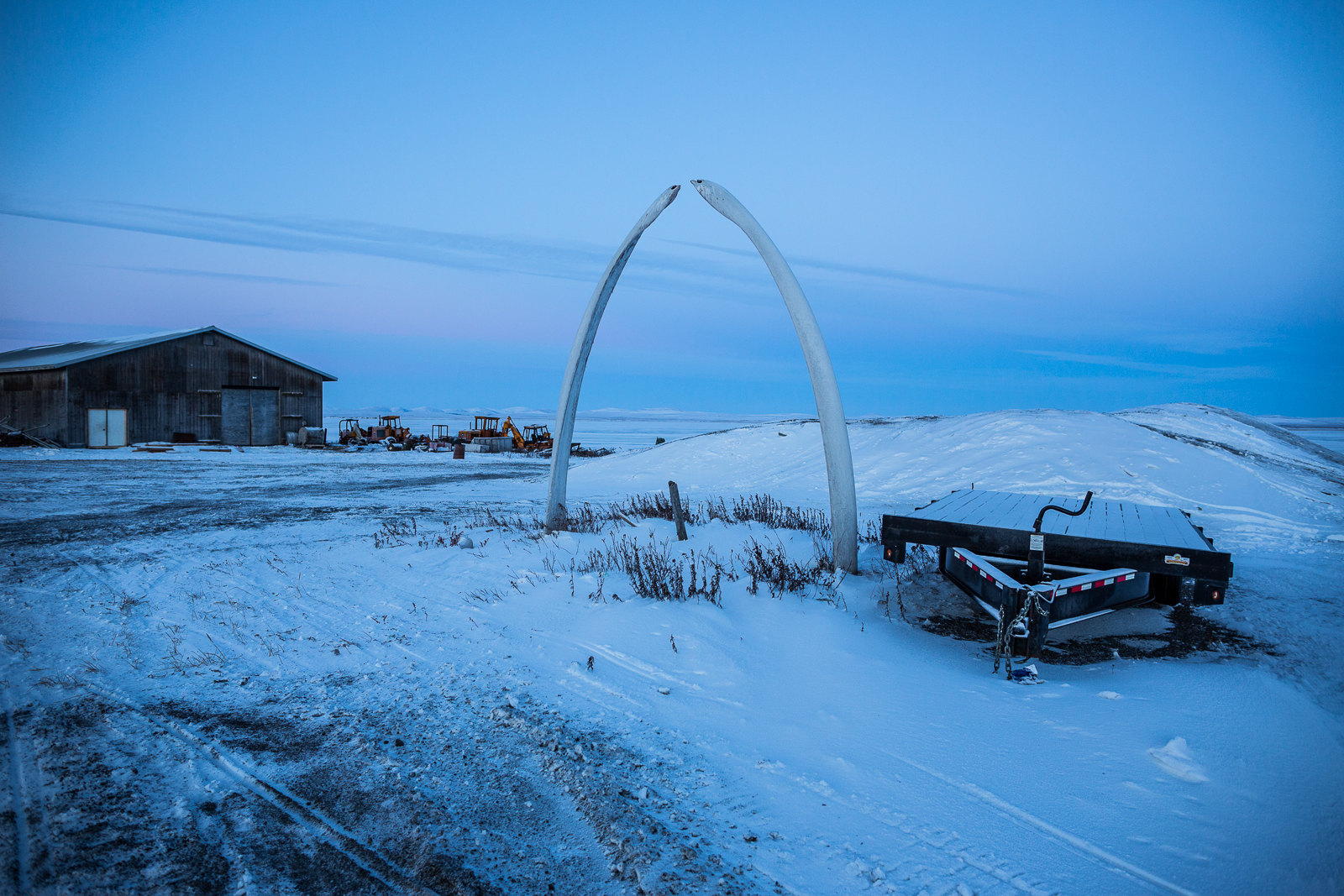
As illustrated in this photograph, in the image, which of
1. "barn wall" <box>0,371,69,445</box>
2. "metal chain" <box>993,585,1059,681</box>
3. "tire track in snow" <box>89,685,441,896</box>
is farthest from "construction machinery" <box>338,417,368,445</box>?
"metal chain" <box>993,585,1059,681</box>

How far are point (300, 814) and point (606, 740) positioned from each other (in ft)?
5.31

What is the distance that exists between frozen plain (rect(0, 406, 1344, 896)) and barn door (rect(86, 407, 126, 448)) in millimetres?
28827

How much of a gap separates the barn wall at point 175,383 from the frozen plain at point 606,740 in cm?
2907

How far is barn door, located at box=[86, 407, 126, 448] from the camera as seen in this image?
31.1m

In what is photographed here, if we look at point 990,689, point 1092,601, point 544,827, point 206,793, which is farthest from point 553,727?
point 1092,601

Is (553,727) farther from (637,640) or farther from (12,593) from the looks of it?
(12,593)

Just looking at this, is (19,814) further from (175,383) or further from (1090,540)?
(175,383)

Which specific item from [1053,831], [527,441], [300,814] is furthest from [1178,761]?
[527,441]

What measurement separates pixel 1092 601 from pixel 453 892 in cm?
556

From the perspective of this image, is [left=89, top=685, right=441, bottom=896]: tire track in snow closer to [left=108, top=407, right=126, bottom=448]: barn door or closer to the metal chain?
the metal chain

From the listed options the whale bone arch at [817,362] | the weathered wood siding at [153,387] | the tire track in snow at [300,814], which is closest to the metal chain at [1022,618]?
the whale bone arch at [817,362]

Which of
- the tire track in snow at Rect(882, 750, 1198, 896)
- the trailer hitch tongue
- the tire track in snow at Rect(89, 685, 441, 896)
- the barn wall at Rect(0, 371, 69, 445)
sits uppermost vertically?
the barn wall at Rect(0, 371, 69, 445)

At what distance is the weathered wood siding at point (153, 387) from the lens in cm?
3069

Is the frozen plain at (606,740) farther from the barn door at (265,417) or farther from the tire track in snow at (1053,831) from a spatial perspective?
the barn door at (265,417)
